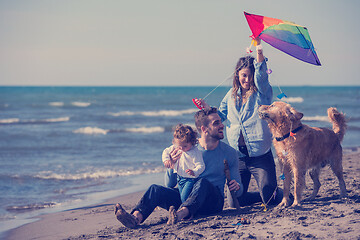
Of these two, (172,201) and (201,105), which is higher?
(201,105)

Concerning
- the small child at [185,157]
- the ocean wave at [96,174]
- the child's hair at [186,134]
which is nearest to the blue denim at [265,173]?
the small child at [185,157]

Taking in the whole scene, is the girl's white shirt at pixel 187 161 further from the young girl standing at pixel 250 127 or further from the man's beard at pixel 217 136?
the young girl standing at pixel 250 127

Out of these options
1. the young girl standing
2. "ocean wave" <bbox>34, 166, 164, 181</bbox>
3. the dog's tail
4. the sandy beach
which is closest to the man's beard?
the young girl standing

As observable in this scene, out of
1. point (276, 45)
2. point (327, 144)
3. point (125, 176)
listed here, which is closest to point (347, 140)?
point (125, 176)

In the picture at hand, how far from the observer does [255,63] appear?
5059 mm

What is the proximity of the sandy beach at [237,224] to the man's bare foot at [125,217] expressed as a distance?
82 mm

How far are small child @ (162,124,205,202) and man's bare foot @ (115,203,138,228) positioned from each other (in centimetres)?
63

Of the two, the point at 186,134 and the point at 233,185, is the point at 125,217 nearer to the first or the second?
the point at 186,134

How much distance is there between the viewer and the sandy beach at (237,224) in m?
4.20

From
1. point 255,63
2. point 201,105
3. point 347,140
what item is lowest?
point 347,140

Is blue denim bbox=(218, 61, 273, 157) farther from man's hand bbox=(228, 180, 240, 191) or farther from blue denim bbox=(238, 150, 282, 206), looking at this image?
man's hand bbox=(228, 180, 240, 191)

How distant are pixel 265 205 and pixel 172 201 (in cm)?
126

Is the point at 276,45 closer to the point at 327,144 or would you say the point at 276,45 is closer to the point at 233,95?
the point at 233,95

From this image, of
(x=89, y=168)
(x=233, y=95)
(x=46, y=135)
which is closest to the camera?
(x=233, y=95)
